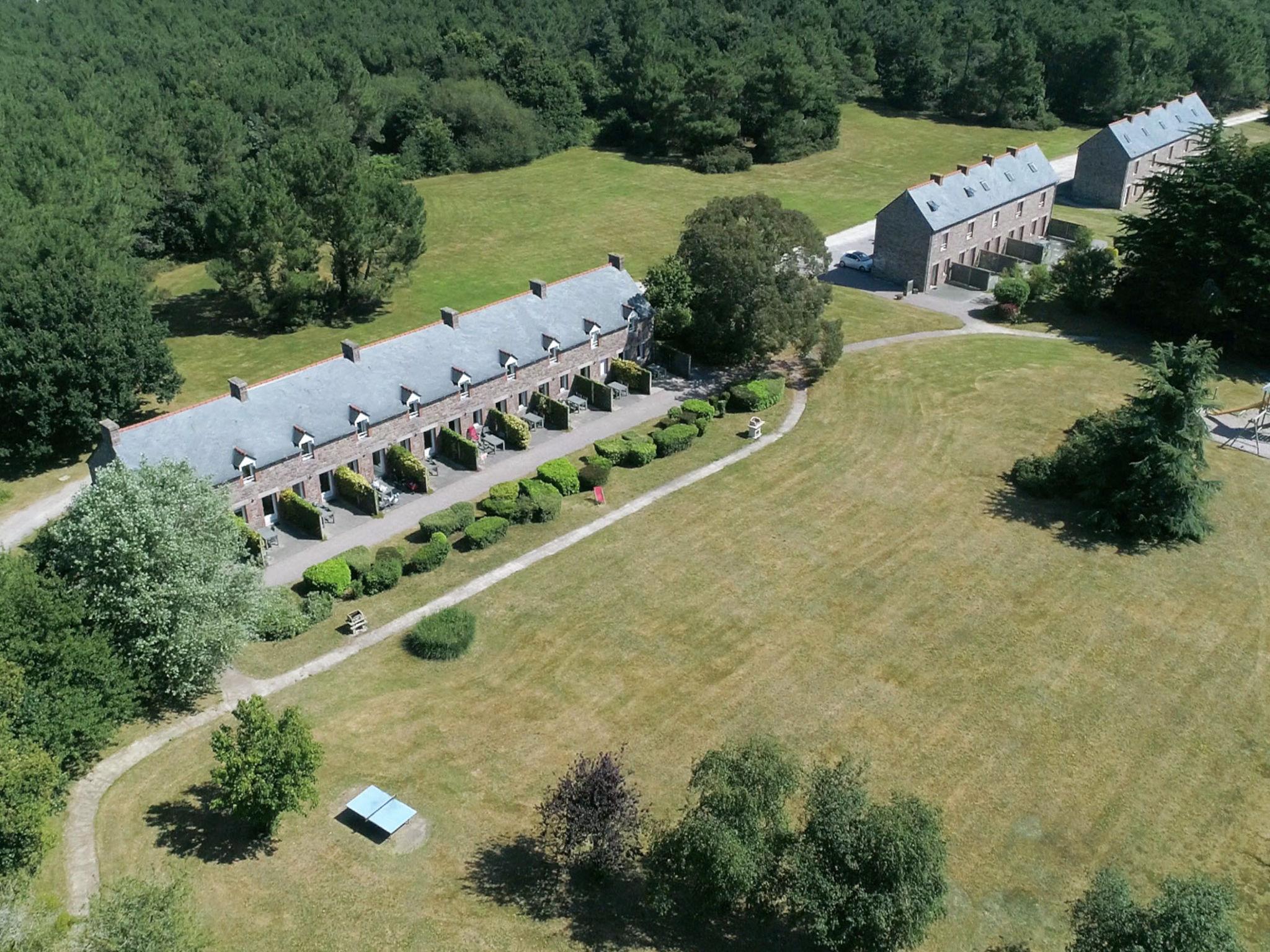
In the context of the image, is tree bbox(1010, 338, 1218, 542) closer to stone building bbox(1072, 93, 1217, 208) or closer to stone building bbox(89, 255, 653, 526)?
stone building bbox(89, 255, 653, 526)

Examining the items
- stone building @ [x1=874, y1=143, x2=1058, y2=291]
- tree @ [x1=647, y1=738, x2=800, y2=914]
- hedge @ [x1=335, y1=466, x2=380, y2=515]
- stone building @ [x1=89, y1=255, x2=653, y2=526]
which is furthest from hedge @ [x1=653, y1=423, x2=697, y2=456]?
stone building @ [x1=874, y1=143, x2=1058, y2=291]

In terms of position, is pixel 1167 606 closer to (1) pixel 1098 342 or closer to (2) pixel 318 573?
(1) pixel 1098 342

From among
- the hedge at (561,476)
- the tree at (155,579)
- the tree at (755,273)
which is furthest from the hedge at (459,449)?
the tree at (755,273)

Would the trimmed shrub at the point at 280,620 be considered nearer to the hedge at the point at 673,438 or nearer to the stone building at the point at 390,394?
the stone building at the point at 390,394

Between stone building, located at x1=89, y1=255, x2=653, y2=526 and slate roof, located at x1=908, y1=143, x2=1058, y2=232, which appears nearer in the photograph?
stone building, located at x1=89, y1=255, x2=653, y2=526

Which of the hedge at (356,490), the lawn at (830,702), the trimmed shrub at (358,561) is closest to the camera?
the lawn at (830,702)

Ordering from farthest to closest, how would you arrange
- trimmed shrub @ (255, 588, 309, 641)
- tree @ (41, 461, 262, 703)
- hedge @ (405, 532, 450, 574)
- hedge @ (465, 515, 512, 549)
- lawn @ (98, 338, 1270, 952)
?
hedge @ (465, 515, 512, 549), hedge @ (405, 532, 450, 574), trimmed shrub @ (255, 588, 309, 641), tree @ (41, 461, 262, 703), lawn @ (98, 338, 1270, 952)
